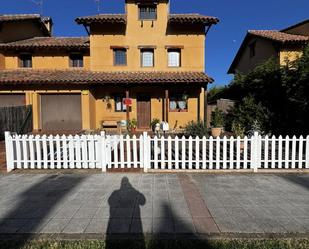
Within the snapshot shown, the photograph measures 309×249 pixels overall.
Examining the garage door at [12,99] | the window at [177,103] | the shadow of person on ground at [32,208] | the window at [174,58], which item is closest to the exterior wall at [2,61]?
the garage door at [12,99]

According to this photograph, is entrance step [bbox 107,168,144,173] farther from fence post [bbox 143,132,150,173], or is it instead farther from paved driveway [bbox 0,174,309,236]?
paved driveway [bbox 0,174,309,236]

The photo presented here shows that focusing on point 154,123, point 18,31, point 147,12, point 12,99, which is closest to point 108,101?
point 154,123

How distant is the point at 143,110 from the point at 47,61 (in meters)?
7.46

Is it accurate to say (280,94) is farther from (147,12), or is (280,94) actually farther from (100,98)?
(100,98)

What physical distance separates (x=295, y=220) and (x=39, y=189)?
500cm

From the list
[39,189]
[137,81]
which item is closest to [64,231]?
[39,189]

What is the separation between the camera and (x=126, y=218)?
4.12 metres

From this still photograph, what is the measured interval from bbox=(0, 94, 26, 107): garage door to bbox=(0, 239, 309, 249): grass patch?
14.5 metres

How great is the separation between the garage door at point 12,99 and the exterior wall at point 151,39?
5.18 m

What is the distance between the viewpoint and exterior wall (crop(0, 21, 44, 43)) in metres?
17.8

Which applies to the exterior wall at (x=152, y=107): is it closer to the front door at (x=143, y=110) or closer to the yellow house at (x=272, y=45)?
the front door at (x=143, y=110)

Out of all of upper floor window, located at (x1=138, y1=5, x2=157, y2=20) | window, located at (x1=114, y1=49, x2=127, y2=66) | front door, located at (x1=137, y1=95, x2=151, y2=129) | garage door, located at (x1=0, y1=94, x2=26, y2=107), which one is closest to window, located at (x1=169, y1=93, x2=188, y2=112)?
front door, located at (x1=137, y1=95, x2=151, y2=129)

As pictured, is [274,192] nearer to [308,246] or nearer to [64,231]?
[308,246]

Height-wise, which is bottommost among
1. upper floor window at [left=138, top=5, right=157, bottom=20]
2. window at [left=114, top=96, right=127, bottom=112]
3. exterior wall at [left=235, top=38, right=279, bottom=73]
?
window at [left=114, top=96, right=127, bottom=112]
